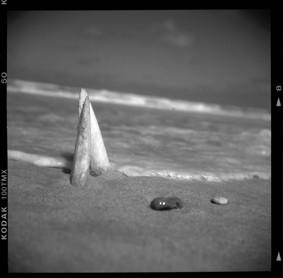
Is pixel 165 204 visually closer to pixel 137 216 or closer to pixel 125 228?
pixel 137 216

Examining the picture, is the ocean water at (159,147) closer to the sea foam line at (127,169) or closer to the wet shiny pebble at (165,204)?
the sea foam line at (127,169)

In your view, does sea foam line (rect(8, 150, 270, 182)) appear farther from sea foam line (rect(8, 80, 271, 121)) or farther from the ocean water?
sea foam line (rect(8, 80, 271, 121))

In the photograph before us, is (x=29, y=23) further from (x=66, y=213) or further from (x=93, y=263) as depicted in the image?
(x=93, y=263)

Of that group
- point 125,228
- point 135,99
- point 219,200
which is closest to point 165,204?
point 125,228

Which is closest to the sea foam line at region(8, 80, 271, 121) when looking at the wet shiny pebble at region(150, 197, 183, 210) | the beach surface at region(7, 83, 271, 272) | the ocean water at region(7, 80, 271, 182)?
the ocean water at region(7, 80, 271, 182)

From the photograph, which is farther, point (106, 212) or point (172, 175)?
point (172, 175)

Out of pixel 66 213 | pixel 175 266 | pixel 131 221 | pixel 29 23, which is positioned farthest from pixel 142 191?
pixel 29 23
